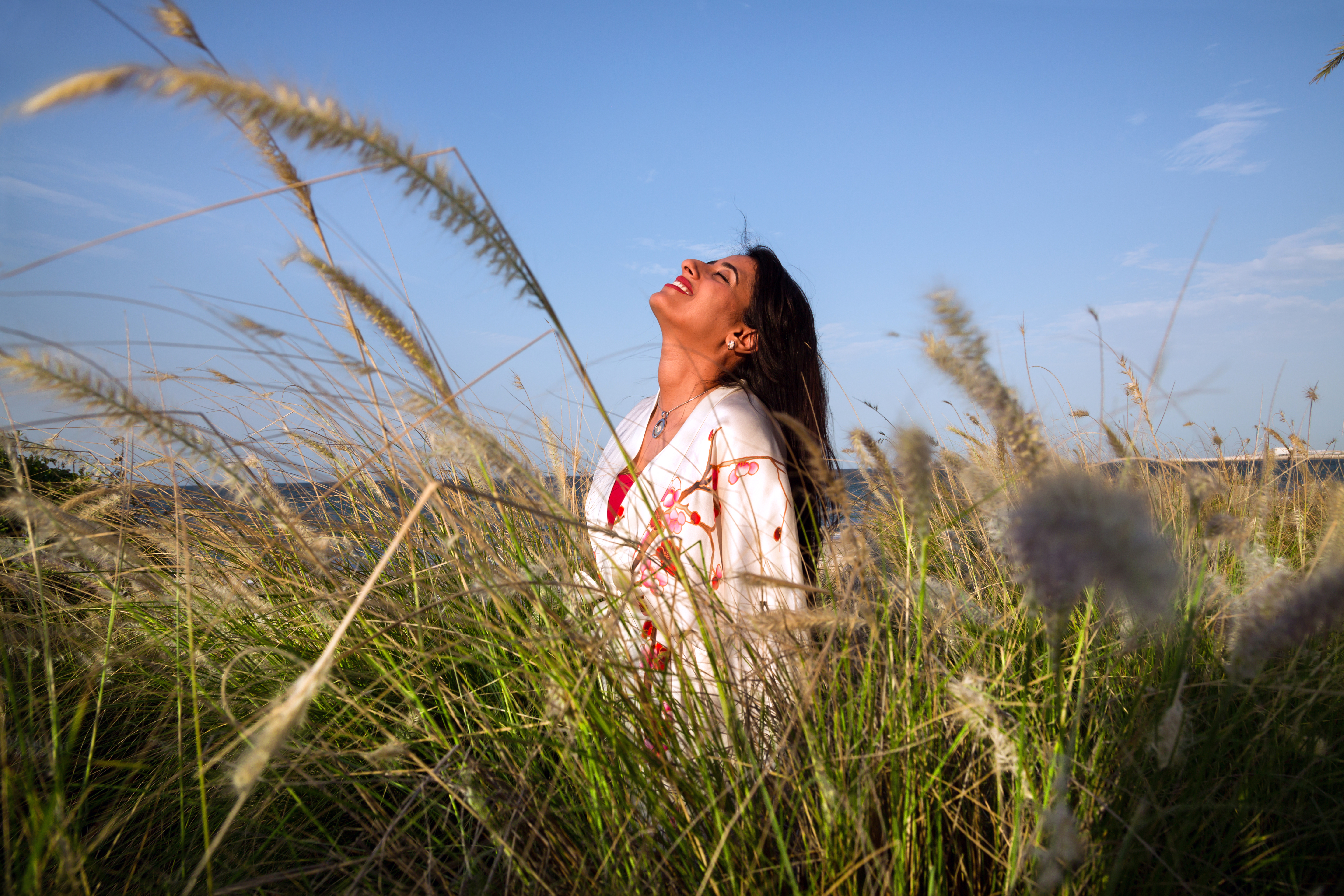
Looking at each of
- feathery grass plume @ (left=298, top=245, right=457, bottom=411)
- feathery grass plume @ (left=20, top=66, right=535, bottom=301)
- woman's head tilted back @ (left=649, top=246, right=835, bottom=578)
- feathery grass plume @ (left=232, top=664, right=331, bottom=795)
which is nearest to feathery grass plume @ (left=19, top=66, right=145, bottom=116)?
feathery grass plume @ (left=20, top=66, right=535, bottom=301)

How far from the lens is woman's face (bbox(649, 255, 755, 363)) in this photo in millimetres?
2627

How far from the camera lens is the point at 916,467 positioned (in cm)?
81

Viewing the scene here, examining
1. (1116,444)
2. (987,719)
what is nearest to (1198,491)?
(987,719)

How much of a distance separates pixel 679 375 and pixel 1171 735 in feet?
7.01

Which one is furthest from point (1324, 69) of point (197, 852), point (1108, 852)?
point (197, 852)

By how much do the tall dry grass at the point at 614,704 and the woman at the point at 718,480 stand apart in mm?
100

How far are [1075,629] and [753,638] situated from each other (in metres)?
0.97

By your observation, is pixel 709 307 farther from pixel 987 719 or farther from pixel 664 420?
pixel 987 719

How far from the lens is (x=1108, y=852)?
2.98 feet

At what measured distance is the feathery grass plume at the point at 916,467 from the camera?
811 millimetres

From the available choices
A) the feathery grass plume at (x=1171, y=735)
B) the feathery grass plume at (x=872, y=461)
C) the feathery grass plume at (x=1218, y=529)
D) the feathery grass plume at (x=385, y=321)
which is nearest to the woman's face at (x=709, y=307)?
the feathery grass plume at (x=872, y=461)

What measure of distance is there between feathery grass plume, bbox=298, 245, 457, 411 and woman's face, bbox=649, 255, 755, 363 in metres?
1.62

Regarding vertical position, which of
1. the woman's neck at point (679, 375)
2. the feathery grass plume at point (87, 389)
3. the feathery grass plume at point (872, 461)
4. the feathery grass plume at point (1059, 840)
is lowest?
the feathery grass plume at point (1059, 840)

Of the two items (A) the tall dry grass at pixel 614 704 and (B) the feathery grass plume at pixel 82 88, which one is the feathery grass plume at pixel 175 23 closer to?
(A) the tall dry grass at pixel 614 704
